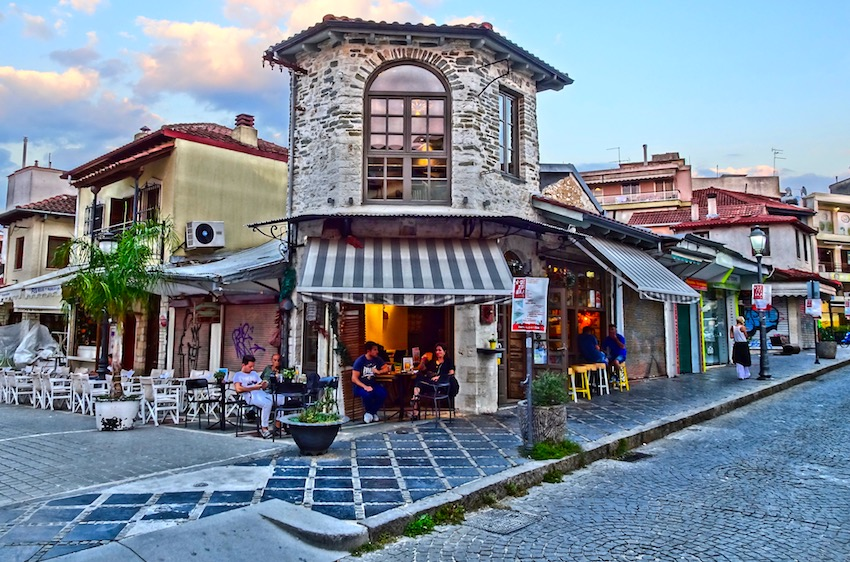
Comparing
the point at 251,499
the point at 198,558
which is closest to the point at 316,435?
the point at 251,499

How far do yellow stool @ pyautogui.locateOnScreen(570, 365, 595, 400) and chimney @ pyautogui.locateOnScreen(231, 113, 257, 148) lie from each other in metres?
11.9

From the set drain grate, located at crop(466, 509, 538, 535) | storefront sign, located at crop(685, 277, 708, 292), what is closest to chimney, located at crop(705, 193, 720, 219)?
storefront sign, located at crop(685, 277, 708, 292)

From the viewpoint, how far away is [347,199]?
1045 centimetres

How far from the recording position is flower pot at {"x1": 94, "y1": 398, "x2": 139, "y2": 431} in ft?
31.6

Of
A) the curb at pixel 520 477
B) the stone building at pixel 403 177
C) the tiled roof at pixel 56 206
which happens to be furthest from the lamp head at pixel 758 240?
the tiled roof at pixel 56 206

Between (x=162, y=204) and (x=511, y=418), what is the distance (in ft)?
36.1

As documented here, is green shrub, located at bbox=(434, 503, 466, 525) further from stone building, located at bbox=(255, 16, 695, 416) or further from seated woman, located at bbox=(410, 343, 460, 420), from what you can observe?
stone building, located at bbox=(255, 16, 695, 416)

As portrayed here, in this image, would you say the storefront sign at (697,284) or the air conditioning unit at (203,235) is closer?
the air conditioning unit at (203,235)

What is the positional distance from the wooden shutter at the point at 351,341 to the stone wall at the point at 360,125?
189 centimetres

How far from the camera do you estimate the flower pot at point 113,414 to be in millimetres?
9625

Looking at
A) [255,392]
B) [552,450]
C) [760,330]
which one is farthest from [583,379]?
[255,392]

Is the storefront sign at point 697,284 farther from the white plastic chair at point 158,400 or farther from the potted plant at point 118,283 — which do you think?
the potted plant at point 118,283

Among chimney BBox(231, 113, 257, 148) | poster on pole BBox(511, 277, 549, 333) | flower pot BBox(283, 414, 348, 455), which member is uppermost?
chimney BBox(231, 113, 257, 148)

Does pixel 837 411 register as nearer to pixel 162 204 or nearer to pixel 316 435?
pixel 316 435
